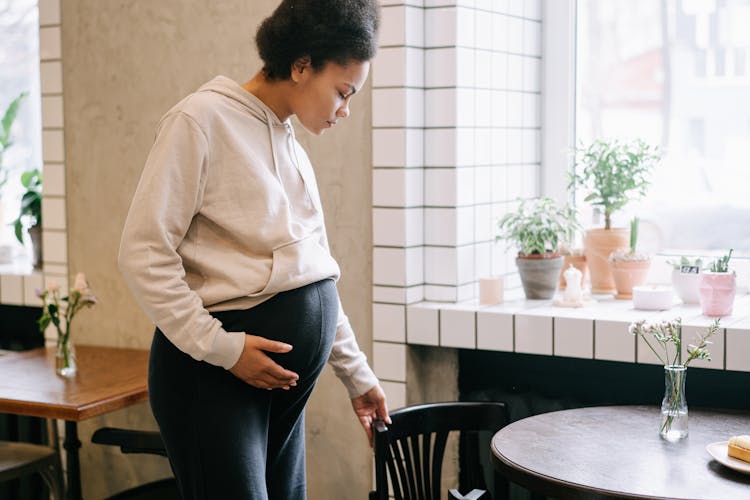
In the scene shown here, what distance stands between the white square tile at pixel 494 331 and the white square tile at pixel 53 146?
1.46 metres

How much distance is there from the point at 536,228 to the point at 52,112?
1.57m

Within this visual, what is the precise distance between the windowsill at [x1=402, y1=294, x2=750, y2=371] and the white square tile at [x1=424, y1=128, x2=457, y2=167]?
1.27 feet

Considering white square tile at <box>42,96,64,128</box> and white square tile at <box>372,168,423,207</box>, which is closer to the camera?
white square tile at <box>372,168,423,207</box>

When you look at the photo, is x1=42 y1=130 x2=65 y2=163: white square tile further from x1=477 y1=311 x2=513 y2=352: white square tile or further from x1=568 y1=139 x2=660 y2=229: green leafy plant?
x1=568 y1=139 x2=660 y2=229: green leafy plant

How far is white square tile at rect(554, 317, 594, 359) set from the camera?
2.57 metres

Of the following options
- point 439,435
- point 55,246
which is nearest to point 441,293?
point 439,435

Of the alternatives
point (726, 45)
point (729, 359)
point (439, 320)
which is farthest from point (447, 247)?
point (726, 45)

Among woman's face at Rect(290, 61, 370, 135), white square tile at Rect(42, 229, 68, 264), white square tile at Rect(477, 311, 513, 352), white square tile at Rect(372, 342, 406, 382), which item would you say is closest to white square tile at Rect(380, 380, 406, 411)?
white square tile at Rect(372, 342, 406, 382)

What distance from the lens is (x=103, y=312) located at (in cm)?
325

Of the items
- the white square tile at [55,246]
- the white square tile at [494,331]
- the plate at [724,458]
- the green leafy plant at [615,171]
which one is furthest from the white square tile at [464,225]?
the white square tile at [55,246]

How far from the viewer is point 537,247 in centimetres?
283

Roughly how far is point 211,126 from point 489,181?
4.15ft

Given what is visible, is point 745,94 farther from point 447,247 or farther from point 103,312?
point 103,312

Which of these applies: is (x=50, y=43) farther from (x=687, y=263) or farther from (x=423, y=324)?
(x=687, y=263)
